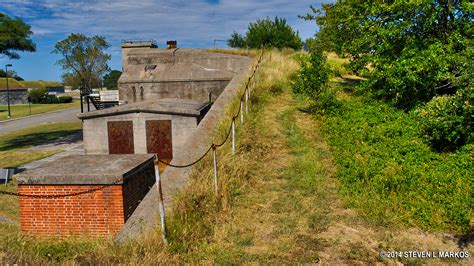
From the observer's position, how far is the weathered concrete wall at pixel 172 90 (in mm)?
23656

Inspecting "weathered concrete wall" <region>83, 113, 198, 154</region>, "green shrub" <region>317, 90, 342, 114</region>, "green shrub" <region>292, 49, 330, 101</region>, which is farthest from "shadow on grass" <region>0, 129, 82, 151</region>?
"green shrub" <region>317, 90, 342, 114</region>

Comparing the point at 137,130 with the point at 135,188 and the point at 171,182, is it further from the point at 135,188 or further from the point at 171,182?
the point at 171,182

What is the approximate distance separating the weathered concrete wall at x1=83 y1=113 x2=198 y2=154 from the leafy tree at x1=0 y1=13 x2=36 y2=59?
31.9 feet

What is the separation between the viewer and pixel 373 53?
14.4 metres

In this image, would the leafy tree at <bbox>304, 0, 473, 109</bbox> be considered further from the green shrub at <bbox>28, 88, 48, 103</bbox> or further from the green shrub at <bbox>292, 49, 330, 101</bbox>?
the green shrub at <bbox>28, 88, 48, 103</bbox>

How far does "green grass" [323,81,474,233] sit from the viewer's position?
636 cm

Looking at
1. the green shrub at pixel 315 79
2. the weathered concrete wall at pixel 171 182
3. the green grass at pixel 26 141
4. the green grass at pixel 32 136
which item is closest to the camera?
the weathered concrete wall at pixel 171 182

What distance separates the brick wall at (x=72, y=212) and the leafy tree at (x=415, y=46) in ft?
31.4

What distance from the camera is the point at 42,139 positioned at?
1142 inches

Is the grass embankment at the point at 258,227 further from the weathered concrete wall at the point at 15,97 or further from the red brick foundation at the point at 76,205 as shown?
the weathered concrete wall at the point at 15,97

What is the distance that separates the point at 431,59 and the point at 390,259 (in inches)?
326

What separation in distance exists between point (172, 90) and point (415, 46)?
15842 mm

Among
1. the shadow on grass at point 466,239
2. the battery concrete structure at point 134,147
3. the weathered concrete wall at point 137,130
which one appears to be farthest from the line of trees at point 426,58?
the weathered concrete wall at point 137,130

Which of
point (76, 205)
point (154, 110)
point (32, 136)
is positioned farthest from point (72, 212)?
point (32, 136)
